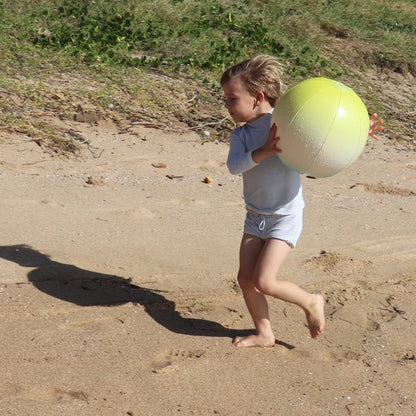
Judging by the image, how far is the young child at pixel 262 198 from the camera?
3.48m

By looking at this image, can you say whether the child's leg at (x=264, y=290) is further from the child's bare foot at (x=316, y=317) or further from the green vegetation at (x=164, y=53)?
the green vegetation at (x=164, y=53)

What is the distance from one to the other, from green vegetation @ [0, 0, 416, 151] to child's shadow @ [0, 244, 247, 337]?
1928 mm

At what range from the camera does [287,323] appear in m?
3.91

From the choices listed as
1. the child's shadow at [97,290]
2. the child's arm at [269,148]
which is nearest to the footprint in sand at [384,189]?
the child's shadow at [97,290]

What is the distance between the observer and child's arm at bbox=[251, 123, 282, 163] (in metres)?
3.28

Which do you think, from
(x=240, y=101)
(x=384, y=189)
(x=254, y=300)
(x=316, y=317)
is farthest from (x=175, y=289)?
(x=384, y=189)

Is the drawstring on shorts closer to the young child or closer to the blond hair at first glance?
the young child

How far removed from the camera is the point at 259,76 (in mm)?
3463

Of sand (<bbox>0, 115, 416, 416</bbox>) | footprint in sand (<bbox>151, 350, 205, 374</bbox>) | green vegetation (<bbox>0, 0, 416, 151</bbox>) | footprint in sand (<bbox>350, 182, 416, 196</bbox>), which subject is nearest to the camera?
sand (<bbox>0, 115, 416, 416</bbox>)

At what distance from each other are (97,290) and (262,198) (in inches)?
43.6

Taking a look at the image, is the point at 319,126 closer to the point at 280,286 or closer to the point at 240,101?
the point at 240,101

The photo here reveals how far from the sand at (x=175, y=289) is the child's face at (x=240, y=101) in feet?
3.58

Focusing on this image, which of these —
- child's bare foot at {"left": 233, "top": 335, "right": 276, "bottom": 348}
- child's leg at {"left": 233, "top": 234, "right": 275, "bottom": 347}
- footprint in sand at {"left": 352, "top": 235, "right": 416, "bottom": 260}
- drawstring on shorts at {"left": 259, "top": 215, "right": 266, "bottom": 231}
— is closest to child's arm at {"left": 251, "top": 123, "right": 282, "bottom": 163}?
drawstring on shorts at {"left": 259, "top": 215, "right": 266, "bottom": 231}

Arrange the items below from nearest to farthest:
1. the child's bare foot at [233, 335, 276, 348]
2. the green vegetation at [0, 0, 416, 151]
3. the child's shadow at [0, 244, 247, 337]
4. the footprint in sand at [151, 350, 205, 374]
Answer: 1. the footprint in sand at [151, 350, 205, 374]
2. the child's bare foot at [233, 335, 276, 348]
3. the child's shadow at [0, 244, 247, 337]
4. the green vegetation at [0, 0, 416, 151]
